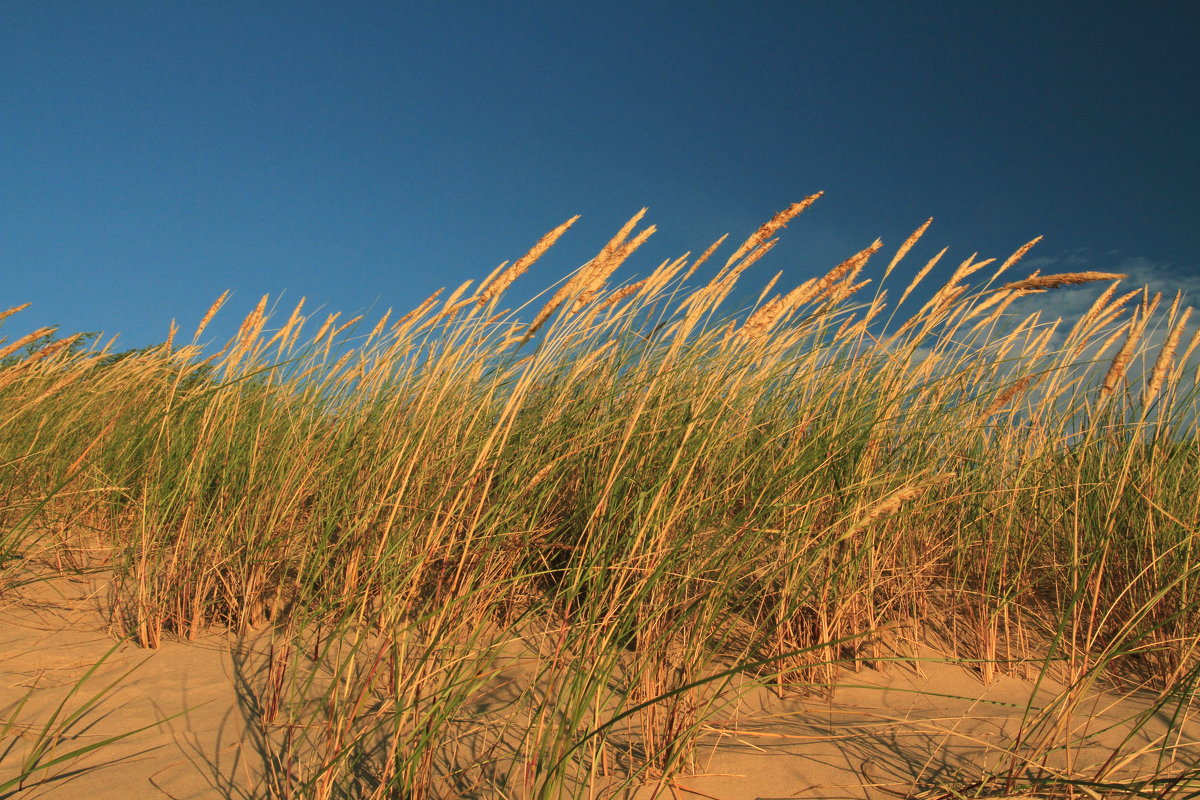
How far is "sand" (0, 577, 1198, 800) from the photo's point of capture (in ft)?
4.72

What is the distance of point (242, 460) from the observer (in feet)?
7.89

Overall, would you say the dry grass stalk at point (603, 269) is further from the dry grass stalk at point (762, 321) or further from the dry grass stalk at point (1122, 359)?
the dry grass stalk at point (1122, 359)

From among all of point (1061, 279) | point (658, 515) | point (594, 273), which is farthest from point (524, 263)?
point (1061, 279)

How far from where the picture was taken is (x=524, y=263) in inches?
94.8

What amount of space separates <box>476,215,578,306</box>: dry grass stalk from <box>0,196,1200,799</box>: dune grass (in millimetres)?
34

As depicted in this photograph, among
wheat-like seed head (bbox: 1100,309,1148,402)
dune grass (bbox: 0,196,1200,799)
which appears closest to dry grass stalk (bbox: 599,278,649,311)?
dune grass (bbox: 0,196,1200,799)

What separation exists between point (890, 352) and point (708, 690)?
4.55 ft

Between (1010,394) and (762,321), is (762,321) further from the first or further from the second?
(1010,394)

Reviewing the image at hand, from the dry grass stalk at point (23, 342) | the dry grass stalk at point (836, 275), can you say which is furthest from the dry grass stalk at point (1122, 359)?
the dry grass stalk at point (23, 342)

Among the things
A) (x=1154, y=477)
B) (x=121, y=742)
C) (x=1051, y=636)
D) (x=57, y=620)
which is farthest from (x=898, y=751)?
(x=57, y=620)

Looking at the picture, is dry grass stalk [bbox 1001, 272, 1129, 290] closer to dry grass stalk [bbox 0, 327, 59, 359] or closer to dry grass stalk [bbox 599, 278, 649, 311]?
dry grass stalk [bbox 599, 278, 649, 311]

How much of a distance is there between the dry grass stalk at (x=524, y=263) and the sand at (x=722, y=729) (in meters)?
1.42

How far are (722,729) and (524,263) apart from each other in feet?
5.23

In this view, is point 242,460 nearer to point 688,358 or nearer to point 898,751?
point 688,358
